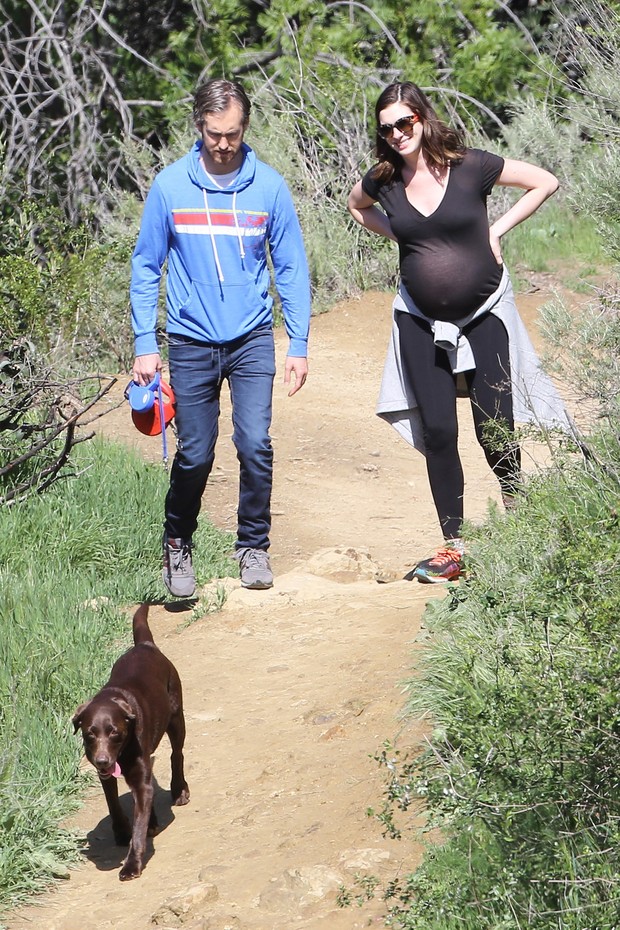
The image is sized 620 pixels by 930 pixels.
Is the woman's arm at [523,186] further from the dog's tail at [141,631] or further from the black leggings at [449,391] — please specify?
the dog's tail at [141,631]

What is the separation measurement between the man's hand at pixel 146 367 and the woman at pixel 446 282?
103cm

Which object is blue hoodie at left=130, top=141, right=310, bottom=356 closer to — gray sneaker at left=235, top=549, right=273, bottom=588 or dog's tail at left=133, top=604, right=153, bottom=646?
gray sneaker at left=235, top=549, right=273, bottom=588

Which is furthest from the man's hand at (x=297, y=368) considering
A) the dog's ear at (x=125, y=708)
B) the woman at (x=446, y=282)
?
the dog's ear at (x=125, y=708)

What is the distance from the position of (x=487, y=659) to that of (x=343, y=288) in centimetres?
860

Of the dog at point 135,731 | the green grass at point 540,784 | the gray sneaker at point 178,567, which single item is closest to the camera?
the green grass at point 540,784

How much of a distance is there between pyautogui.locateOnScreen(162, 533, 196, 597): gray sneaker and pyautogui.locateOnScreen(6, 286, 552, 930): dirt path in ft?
0.40

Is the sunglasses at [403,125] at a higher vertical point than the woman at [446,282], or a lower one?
higher

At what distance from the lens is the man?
5332mm

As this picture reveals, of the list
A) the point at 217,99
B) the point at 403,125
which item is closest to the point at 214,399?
the point at 217,99

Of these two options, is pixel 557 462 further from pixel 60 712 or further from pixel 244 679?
pixel 60 712

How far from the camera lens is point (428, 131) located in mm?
5082

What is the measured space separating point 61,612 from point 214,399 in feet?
3.71

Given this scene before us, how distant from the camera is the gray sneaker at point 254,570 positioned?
5820mm

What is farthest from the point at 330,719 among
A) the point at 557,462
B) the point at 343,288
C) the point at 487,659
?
the point at 343,288
